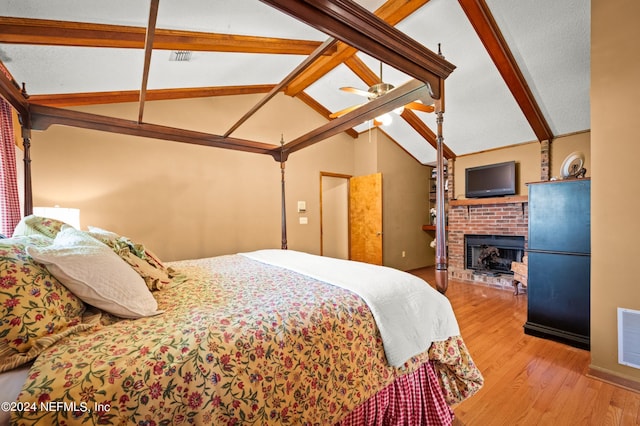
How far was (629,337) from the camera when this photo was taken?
175 cm

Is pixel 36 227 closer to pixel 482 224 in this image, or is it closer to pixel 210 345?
pixel 210 345

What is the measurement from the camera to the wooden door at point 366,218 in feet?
15.2

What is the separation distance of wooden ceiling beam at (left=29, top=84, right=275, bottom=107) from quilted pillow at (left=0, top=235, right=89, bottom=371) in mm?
2323

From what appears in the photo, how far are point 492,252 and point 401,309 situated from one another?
4139mm

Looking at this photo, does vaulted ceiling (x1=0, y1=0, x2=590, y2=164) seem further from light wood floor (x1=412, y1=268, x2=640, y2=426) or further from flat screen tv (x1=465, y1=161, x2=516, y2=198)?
light wood floor (x1=412, y1=268, x2=640, y2=426)

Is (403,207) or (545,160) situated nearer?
(545,160)

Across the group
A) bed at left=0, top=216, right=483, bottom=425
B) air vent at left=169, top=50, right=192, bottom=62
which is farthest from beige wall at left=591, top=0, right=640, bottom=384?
air vent at left=169, top=50, right=192, bottom=62

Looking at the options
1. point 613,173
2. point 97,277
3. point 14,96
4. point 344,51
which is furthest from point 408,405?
point 344,51

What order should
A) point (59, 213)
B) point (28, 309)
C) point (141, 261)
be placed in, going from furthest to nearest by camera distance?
point (59, 213), point (141, 261), point (28, 309)

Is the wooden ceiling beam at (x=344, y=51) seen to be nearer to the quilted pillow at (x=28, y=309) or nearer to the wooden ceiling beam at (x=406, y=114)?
the wooden ceiling beam at (x=406, y=114)

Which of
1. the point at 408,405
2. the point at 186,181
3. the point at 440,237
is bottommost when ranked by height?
the point at 408,405

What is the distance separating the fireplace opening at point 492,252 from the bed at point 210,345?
11.6 ft

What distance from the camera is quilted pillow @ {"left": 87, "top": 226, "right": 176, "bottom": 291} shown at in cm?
136

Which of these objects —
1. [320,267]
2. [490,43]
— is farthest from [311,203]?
[490,43]
